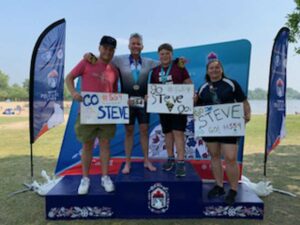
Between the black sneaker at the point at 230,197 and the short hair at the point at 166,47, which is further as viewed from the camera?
the short hair at the point at 166,47

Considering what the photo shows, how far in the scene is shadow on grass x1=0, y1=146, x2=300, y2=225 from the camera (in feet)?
10.1

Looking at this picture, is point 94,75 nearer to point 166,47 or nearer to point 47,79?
point 166,47

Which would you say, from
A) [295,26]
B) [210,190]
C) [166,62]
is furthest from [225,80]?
[295,26]

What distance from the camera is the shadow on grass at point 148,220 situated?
121 inches

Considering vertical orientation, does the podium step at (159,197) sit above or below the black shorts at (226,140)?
below

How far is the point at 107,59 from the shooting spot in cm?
327

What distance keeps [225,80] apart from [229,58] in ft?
4.20

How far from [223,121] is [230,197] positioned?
883 mm

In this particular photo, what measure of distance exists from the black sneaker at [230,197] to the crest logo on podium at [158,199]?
0.68 metres

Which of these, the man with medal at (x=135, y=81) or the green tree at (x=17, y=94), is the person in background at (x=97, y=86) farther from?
the green tree at (x=17, y=94)

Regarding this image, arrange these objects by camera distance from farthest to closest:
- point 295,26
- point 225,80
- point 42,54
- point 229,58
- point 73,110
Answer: point 295,26
point 73,110
point 229,58
point 42,54
point 225,80

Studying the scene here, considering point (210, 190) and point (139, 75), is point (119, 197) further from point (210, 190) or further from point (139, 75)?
point (139, 75)

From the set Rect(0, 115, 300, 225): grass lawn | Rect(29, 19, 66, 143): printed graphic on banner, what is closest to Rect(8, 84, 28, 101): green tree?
Rect(0, 115, 300, 225): grass lawn

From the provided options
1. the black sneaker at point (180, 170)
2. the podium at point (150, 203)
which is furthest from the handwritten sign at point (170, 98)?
the podium at point (150, 203)
